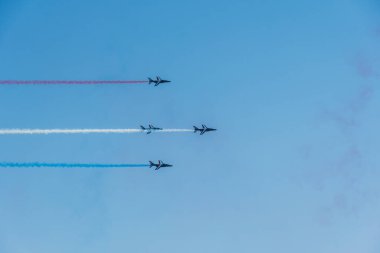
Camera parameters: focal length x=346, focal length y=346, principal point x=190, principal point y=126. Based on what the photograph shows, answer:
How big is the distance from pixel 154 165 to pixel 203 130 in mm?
12836

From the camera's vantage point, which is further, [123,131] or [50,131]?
[123,131]

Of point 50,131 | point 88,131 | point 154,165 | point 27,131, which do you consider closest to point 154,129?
point 154,165

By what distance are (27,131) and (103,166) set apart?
1274 centimetres

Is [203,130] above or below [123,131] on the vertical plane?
above

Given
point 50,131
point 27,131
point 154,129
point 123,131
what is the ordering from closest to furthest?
1. point 27,131
2. point 50,131
3. point 123,131
4. point 154,129

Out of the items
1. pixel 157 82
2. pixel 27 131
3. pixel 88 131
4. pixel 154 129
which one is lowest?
pixel 27 131

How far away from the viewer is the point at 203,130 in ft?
245

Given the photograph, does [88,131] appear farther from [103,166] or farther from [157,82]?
[157,82]

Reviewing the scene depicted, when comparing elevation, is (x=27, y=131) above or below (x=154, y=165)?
below

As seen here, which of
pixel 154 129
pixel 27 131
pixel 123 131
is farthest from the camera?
pixel 154 129

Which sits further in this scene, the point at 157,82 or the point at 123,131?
the point at 157,82

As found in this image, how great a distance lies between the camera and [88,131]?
55.5m

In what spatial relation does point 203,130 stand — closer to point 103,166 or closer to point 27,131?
point 103,166

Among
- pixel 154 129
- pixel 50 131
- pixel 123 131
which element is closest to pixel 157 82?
pixel 154 129
